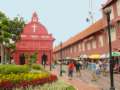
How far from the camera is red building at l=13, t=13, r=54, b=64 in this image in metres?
79.4

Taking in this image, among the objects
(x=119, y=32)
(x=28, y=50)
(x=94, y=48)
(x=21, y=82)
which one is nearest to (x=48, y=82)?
(x=21, y=82)

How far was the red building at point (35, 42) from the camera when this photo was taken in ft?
260

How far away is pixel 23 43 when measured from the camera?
80562 mm

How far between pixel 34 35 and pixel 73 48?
12.6 metres

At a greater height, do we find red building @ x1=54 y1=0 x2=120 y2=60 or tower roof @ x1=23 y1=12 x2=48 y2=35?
tower roof @ x1=23 y1=12 x2=48 y2=35

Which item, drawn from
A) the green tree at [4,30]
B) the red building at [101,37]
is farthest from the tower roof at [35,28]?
the green tree at [4,30]

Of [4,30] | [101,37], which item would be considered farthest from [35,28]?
[101,37]

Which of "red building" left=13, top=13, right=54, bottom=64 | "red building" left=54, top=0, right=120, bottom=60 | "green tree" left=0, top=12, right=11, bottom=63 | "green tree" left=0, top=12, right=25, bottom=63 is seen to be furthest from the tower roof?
"green tree" left=0, top=12, right=11, bottom=63

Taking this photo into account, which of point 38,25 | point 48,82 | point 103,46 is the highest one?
point 38,25

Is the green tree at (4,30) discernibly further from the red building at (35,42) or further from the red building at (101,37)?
the red building at (35,42)

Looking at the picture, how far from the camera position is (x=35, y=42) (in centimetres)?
8044

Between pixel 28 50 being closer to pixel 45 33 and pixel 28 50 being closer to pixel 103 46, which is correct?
pixel 45 33

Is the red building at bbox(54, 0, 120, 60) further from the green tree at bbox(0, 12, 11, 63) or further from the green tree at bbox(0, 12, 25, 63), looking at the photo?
the green tree at bbox(0, 12, 11, 63)

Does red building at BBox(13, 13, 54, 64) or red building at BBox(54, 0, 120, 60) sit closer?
red building at BBox(54, 0, 120, 60)
